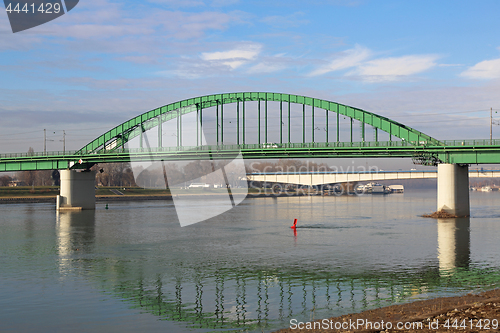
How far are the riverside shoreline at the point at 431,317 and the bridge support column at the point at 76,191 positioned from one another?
Result: 262 feet

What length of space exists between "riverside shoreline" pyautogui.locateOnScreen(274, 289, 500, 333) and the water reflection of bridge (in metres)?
1.63

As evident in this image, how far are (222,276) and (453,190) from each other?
48.7 meters

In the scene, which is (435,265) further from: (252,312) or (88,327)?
(88,327)

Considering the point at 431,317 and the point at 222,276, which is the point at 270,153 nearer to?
the point at 222,276

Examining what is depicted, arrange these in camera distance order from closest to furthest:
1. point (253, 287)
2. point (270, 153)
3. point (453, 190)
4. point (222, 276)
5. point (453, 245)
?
point (253, 287) < point (222, 276) < point (453, 245) < point (453, 190) < point (270, 153)

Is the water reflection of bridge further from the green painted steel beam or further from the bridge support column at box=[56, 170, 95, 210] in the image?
the bridge support column at box=[56, 170, 95, 210]

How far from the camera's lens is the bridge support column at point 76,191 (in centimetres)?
8800

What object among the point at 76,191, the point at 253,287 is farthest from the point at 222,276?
the point at 76,191

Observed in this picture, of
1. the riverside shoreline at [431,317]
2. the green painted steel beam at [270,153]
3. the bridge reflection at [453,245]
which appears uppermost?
the green painted steel beam at [270,153]

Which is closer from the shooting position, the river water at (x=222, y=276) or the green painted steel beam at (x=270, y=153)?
the river water at (x=222, y=276)

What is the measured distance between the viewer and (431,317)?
14719 millimetres

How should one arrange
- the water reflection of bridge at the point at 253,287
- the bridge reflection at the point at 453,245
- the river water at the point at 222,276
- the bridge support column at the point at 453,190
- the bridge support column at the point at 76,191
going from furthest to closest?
the bridge support column at the point at 76,191 → the bridge support column at the point at 453,190 → the bridge reflection at the point at 453,245 → the water reflection of bridge at the point at 253,287 → the river water at the point at 222,276

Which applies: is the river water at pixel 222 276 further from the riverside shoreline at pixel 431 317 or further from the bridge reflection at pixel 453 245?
the riverside shoreline at pixel 431 317

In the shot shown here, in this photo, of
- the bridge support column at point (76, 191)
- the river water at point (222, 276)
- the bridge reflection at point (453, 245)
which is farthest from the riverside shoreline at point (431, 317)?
the bridge support column at point (76, 191)
